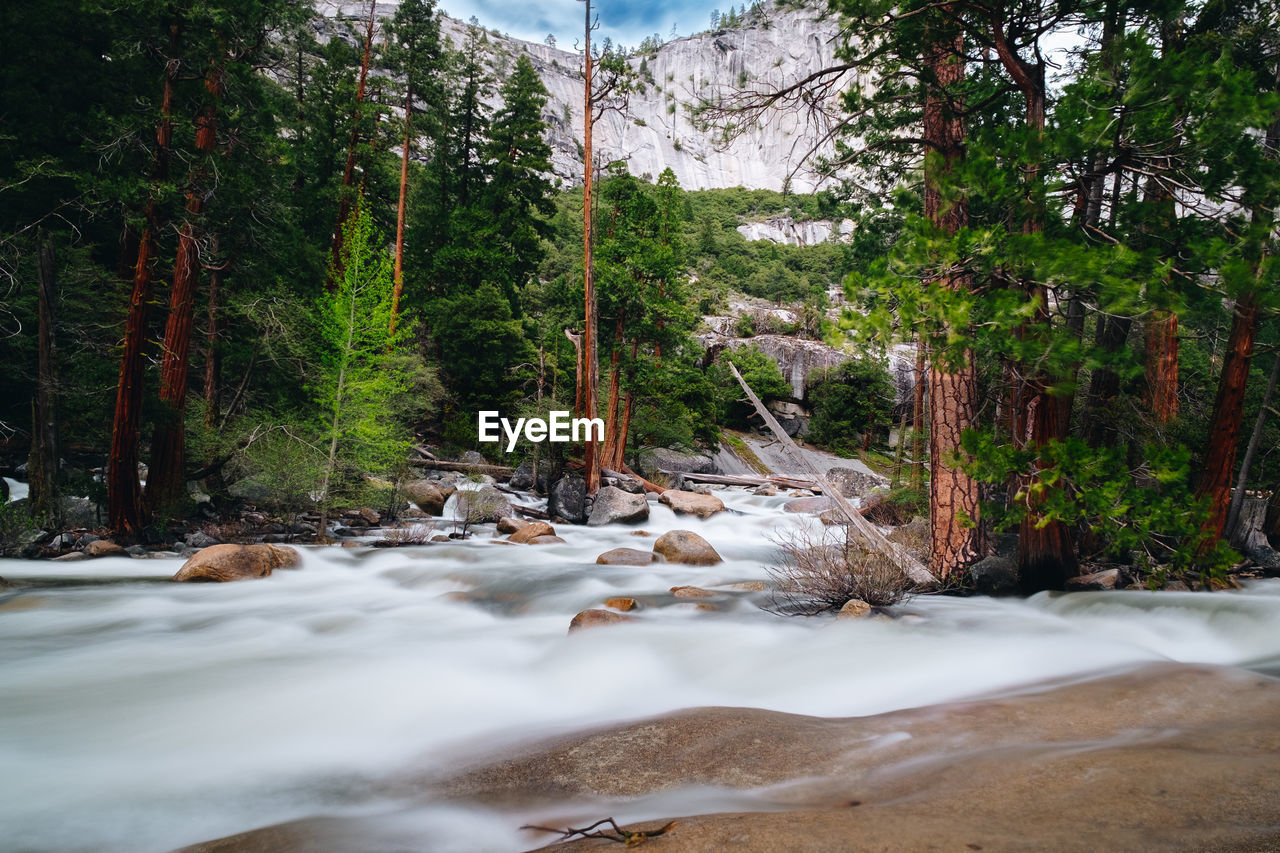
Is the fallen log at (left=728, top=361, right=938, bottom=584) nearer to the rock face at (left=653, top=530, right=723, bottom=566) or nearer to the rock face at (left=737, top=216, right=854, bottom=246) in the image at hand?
the rock face at (left=653, top=530, right=723, bottom=566)

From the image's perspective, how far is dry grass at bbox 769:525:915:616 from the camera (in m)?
6.08

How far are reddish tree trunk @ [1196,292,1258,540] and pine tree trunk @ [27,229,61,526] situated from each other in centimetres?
1590

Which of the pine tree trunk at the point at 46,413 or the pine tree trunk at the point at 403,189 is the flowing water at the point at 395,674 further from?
the pine tree trunk at the point at 403,189

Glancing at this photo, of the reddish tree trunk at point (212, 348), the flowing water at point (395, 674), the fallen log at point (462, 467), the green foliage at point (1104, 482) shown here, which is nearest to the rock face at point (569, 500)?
the fallen log at point (462, 467)

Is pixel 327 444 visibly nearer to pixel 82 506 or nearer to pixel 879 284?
pixel 82 506

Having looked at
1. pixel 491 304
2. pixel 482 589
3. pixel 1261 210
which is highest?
pixel 491 304

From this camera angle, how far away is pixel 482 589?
8727mm

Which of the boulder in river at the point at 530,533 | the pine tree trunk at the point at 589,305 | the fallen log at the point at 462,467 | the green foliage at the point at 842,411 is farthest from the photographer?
the green foliage at the point at 842,411

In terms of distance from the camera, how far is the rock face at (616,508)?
55.7ft

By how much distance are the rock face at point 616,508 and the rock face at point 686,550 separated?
19.5ft

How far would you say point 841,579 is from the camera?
618cm

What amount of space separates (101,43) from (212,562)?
45.8ft

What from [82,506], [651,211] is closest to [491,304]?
[651,211]

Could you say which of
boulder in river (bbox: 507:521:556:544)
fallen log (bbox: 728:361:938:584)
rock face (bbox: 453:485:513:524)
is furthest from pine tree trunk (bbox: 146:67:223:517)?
fallen log (bbox: 728:361:938:584)
